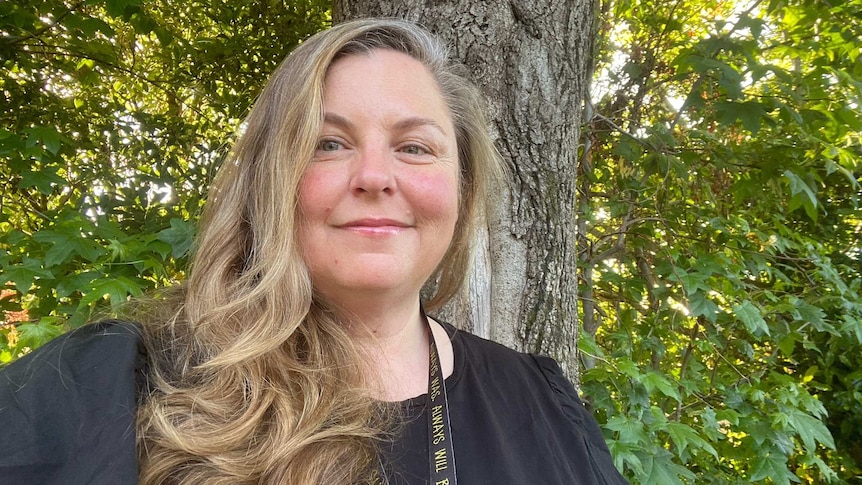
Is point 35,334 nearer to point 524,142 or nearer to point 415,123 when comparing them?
point 415,123

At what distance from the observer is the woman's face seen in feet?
3.70

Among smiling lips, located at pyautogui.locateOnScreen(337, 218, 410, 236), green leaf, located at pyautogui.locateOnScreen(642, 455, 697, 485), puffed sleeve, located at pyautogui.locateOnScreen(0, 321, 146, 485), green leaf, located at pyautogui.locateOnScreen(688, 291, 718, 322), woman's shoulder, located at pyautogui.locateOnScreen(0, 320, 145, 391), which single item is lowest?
green leaf, located at pyautogui.locateOnScreen(642, 455, 697, 485)

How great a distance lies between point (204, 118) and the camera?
11.7ft

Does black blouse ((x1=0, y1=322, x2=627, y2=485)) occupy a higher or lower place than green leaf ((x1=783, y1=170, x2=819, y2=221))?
lower

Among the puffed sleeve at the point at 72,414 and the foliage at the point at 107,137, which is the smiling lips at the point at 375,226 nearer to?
the puffed sleeve at the point at 72,414

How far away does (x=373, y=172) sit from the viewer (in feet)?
3.70

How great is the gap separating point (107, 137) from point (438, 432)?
2678 mm

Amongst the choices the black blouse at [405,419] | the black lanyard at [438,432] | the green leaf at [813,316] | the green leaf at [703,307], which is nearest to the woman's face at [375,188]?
the black lanyard at [438,432]

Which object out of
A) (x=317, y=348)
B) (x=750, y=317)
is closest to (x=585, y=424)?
(x=317, y=348)

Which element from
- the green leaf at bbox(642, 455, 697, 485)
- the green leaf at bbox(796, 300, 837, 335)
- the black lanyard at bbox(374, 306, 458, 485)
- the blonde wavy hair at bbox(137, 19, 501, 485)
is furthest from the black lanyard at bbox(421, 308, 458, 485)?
the green leaf at bbox(796, 300, 837, 335)

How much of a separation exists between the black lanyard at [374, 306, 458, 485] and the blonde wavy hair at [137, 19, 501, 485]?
0.35ft

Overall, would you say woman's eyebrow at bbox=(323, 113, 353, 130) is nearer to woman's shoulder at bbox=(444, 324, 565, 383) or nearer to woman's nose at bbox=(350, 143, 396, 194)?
woman's nose at bbox=(350, 143, 396, 194)

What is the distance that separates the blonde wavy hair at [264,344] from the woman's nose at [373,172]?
107 mm

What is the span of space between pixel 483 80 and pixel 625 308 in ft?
7.37
